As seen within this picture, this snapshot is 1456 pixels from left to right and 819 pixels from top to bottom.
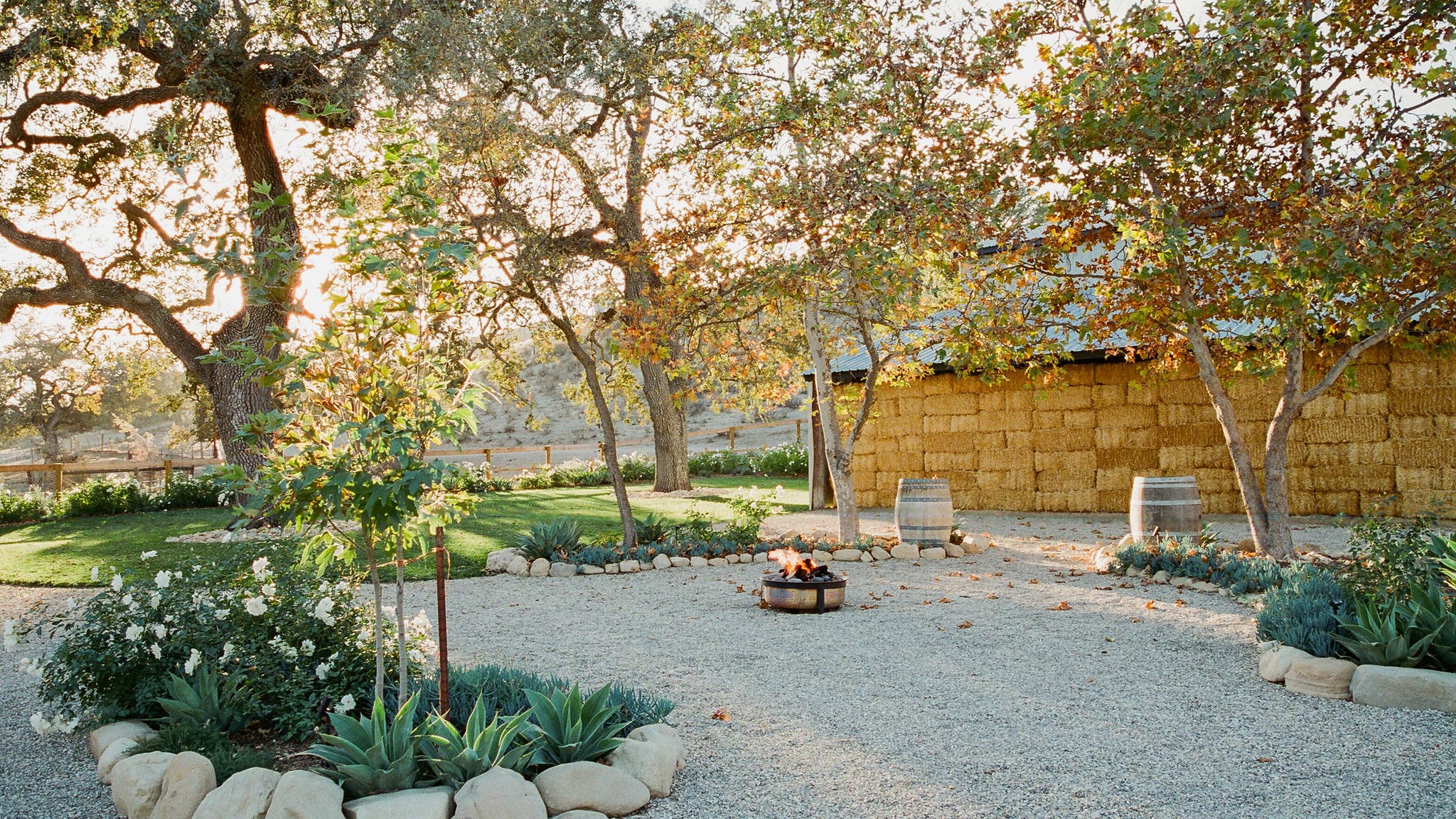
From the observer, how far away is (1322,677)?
4.71 m

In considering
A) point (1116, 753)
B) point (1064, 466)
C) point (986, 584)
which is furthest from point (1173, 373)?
point (1116, 753)

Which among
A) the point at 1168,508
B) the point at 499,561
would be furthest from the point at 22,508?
the point at 1168,508

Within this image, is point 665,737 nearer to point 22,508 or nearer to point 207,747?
Result: point 207,747

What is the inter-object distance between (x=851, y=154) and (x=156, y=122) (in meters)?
10.7

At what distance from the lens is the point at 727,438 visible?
33.7 meters

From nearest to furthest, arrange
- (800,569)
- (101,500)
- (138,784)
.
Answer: (138,784)
(800,569)
(101,500)

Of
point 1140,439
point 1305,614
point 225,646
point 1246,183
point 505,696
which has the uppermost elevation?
point 1246,183

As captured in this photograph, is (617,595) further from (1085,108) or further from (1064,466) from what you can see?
(1064,466)

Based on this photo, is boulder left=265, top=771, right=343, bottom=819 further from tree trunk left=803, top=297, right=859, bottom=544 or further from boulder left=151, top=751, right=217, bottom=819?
tree trunk left=803, top=297, right=859, bottom=544

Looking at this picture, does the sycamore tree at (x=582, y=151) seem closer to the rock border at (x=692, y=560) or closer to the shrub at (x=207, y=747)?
the rock border at (x=692, y=560)

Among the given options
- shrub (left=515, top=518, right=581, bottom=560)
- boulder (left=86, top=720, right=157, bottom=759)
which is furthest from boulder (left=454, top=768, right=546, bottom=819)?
shrub (left=515, top=518, right=581, bottom=560)

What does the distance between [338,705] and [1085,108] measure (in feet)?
21.3

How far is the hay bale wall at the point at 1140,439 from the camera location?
11.3m

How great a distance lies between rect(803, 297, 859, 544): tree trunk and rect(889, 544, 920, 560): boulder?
21.9 inches
